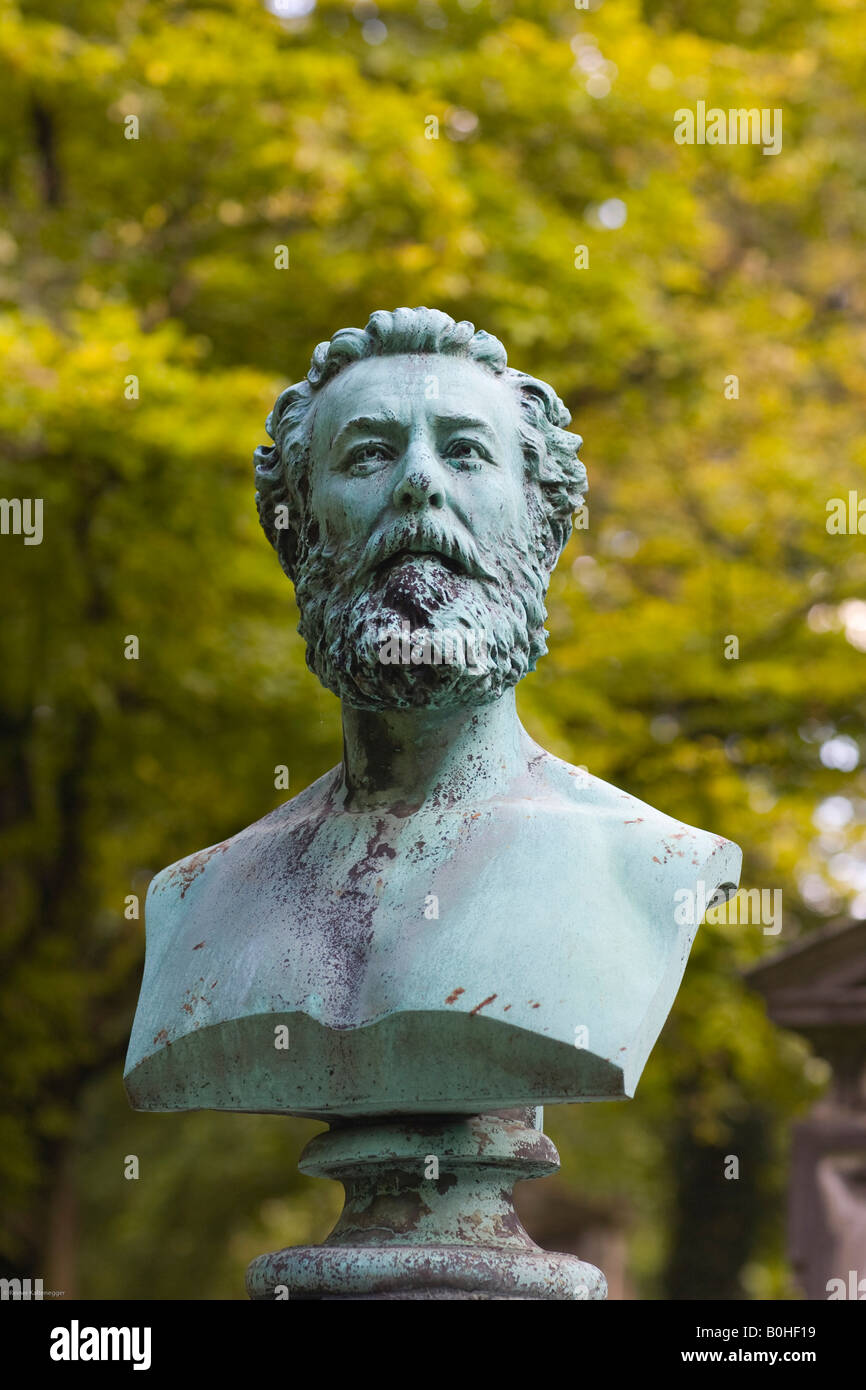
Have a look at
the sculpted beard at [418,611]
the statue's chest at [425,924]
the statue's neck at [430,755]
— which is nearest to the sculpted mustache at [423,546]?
the sculpted beard at [418,611]

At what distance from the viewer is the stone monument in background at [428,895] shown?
12.8 feet

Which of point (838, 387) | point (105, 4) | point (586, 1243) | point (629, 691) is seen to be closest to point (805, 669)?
point (629, 691)

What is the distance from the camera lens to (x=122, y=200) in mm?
10758

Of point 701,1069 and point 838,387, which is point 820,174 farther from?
point 701,1069

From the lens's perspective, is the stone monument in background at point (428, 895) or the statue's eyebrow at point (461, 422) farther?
the statue's eyebrow at point (461, 422)

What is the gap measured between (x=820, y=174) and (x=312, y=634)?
29.8 ft

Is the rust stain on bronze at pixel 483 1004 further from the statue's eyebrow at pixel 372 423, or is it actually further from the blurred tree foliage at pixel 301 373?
the blurred tree foliage at pixel 301 373

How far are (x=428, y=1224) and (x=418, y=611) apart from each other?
1256mm

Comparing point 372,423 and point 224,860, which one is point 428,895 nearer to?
point 224,860

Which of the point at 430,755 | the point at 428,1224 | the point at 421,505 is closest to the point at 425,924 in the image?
the point at 430,755

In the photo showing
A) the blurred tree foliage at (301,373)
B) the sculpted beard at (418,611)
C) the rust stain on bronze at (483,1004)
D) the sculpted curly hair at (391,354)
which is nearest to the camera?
the rust stain on bronze at (483,1004)

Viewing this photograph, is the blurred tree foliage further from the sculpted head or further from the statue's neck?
the statue's neck

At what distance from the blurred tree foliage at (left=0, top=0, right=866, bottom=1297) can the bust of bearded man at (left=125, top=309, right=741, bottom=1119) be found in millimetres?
4748

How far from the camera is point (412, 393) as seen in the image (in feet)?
13.9
